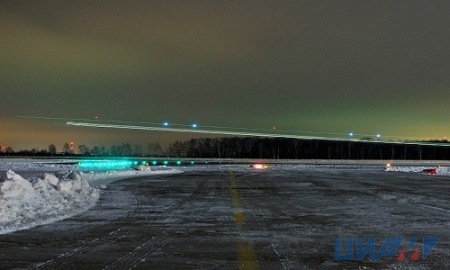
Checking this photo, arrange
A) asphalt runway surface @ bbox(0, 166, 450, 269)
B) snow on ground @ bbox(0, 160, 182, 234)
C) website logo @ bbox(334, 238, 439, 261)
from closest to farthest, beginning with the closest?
asphalt runway surface @ bbox(0, 166, 450, 269) < website logo @ bbox(334, 238, 439, 261) < snow on ground @ bbox(0, 160, 182, 234)

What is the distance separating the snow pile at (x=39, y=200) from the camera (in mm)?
11840

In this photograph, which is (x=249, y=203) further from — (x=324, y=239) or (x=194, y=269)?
(x=194, y=269)

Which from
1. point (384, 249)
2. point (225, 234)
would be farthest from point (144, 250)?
point (384, 249)

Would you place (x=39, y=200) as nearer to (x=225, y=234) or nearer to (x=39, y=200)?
(x=39, y=200)

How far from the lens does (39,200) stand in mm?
15078

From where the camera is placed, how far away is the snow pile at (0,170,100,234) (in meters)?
11.8

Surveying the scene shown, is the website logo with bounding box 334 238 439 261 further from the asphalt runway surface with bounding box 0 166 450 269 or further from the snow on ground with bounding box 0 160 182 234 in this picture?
the snow on ground with bounding box 0 160 182 234

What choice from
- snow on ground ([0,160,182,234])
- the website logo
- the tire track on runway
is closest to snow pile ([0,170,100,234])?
snow on ground ([0,160,182,234])

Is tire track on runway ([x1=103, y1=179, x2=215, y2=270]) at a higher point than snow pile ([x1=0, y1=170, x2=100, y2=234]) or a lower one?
lower

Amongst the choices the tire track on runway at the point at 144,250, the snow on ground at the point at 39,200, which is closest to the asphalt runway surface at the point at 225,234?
the tire track on runway at the point at 144,250

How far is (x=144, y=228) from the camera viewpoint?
10.9 metres

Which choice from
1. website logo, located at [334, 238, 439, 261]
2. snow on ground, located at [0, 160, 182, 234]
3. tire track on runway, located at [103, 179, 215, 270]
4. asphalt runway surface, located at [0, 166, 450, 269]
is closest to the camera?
tire track on runway, located at [103, 179, 215, 270]

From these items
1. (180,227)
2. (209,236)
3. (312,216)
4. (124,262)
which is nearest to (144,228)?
(180,227)

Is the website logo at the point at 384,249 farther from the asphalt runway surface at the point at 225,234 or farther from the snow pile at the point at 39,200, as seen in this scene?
the snow pile at the point at 39,200
